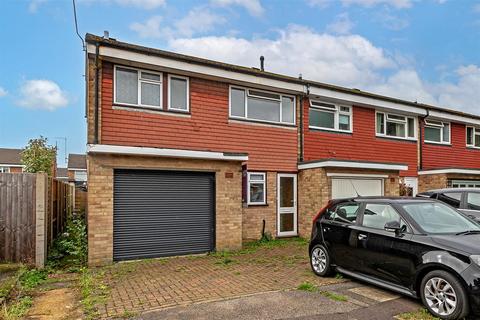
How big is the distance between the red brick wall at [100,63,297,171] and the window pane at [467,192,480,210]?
4.91 metres

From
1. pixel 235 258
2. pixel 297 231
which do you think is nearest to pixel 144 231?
pixel 235 258

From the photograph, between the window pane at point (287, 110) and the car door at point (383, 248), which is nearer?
the car door at point (383, 248)

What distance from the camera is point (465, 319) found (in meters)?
4.35

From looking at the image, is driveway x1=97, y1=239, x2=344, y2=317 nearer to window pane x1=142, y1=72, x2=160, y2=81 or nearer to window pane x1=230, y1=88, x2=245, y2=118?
window pane x1=230, y1=88, x2=245, y2=118

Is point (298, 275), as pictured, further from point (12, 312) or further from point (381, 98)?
point (381, 98)

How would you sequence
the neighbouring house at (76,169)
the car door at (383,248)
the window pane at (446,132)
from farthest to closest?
the neighbouring house at (76,169) < the window pane at (446,132) < the car door at (383,248)

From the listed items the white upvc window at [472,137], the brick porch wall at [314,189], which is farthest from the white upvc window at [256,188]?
the white upvc window at [472,137]

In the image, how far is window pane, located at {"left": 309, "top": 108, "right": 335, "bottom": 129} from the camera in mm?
12430

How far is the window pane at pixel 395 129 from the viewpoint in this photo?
14316 mm

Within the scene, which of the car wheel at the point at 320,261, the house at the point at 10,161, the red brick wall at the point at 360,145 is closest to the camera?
the car wheel at the point at 320,261

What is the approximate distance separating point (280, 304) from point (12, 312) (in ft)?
11.6

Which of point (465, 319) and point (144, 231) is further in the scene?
point (144, 231)

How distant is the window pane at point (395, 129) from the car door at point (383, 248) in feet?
30.2

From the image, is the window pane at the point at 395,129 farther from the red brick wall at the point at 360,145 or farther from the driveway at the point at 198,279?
the driveway at the point at 198,279
